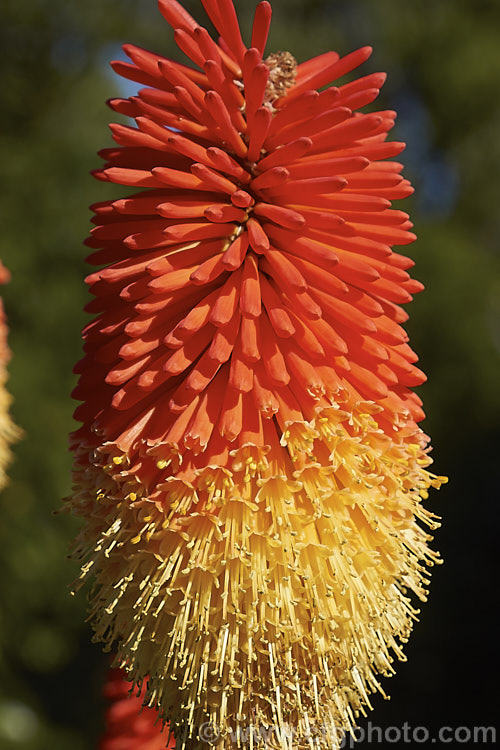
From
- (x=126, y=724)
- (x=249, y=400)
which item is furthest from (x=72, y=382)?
(x=249, y=400)

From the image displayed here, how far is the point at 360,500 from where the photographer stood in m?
1.68

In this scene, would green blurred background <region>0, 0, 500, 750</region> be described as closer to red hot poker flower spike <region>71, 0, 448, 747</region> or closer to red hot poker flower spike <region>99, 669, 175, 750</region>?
red hot poker flower spike <region>99, 669, 175, 750</region>

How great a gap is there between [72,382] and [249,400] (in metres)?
7.66

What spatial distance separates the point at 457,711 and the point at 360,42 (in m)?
12.0

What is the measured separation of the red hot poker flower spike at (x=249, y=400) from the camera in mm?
1627

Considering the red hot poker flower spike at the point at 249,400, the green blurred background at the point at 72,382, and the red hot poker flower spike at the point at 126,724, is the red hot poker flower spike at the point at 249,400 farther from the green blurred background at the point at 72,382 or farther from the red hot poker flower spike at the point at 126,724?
the green blurred background at the point at 72,382

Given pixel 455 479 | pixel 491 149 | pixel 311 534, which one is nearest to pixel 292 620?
pixel 311 534

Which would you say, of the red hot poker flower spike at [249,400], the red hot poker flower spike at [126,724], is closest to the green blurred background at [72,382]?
the red hot poker flower spike at [126,724]

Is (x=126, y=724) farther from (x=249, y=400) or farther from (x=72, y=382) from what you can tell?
(x=72, y=382)

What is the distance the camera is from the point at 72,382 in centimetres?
907

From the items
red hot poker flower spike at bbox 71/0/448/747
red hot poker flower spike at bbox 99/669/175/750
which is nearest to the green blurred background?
red hot poker flower spike at bbox 99/669/175/750

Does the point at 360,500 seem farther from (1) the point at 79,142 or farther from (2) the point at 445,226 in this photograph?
(2) the point at 445,226

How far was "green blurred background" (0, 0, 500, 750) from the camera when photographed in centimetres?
843

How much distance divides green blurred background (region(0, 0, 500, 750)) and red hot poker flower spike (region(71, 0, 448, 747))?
608 cm
